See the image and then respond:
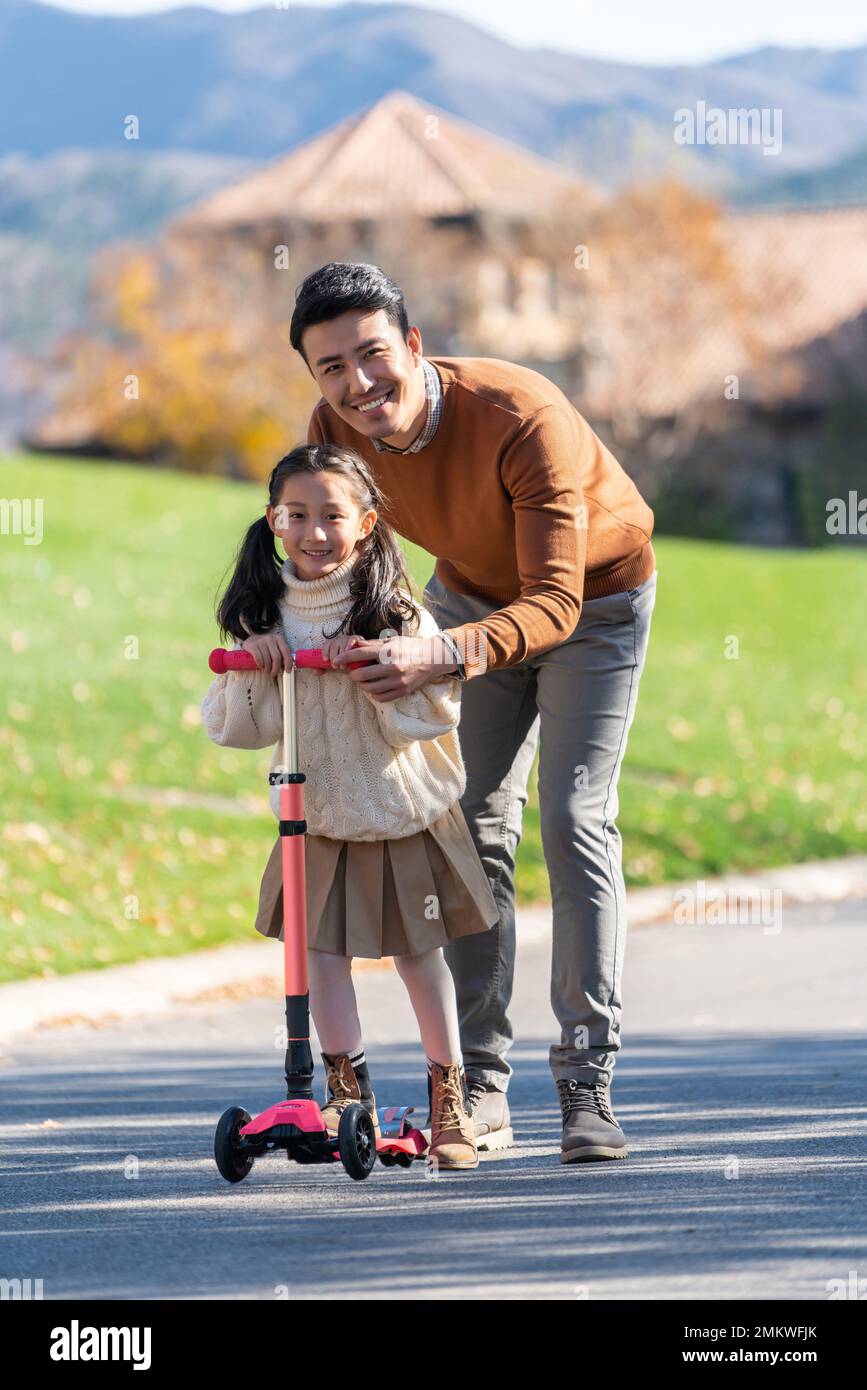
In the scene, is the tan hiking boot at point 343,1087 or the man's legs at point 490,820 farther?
the man's legs at point 490,820

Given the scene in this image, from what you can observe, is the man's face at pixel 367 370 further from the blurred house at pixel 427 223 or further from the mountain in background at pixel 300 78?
the mountain in background at pixel 300 78

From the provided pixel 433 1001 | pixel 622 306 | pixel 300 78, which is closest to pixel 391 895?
pixel 433 1001

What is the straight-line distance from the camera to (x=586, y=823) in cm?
481

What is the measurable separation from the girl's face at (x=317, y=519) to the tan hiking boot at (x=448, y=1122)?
120 centimetres

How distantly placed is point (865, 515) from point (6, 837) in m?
28.3

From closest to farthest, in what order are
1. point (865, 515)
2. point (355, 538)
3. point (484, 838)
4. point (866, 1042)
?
point (355, 538), point (484, 838), point (866, 1042), point (865, 515)

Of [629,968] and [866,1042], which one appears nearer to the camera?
[866,1042]

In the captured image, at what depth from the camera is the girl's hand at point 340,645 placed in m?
4.29

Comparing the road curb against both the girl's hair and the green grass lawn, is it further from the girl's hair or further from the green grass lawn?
the girl's hair

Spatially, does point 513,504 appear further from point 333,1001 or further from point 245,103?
point 245,103

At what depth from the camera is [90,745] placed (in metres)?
11.9

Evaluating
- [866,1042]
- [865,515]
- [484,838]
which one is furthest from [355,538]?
[865,515]

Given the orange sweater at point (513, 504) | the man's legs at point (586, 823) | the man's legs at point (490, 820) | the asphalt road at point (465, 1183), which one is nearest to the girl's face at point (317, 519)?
the orange sweater at point (513, 504)
